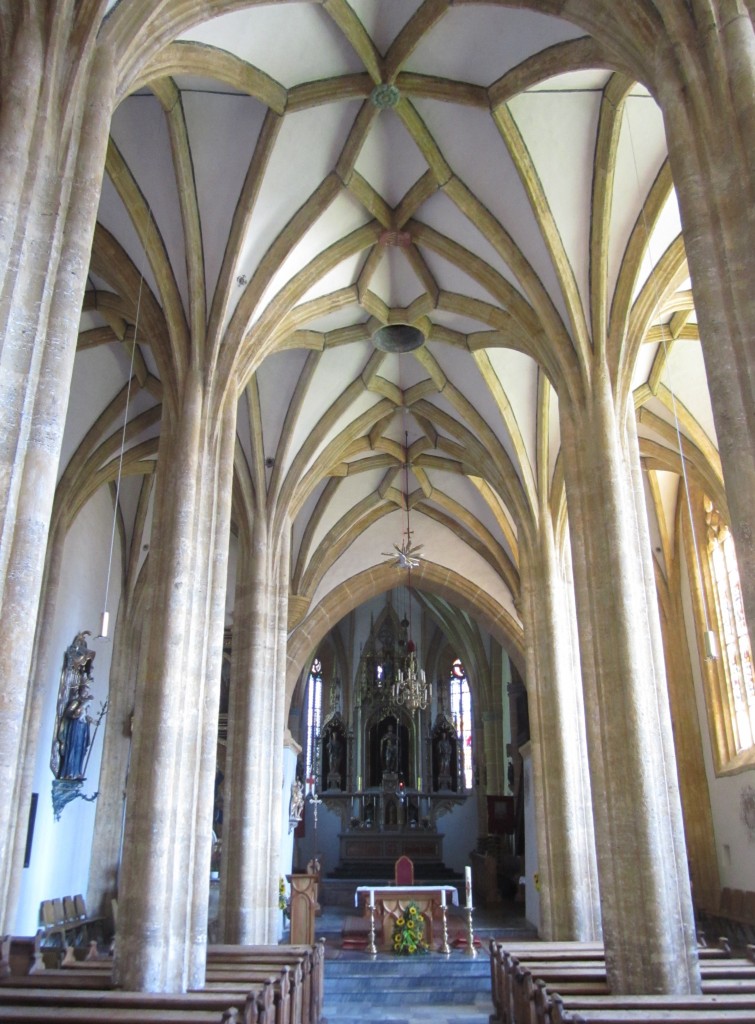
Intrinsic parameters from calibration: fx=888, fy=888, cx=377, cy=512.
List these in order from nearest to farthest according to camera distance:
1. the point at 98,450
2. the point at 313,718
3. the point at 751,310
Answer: the point at 751,310
the point at 98,450
the point at 313,718

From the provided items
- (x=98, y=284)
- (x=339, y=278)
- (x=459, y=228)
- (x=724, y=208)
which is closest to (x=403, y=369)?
(x=339, y=278)

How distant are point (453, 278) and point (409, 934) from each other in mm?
12132

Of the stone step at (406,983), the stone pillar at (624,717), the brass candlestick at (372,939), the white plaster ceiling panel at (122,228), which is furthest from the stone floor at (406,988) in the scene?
the white plaster ceiling panel at (122,228)

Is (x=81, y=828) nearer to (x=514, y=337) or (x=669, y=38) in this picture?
(x=514, y=337)

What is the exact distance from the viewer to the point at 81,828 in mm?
19172

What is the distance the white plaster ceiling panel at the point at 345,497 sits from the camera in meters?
22.4

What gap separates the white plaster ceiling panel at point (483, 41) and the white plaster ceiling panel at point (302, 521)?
12.2 metres

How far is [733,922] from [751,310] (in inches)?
621

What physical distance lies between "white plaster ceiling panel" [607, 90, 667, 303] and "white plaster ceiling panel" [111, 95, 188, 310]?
5.76m

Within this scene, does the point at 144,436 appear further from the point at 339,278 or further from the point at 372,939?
the point at 372,939

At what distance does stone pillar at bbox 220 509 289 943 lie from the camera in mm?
15586

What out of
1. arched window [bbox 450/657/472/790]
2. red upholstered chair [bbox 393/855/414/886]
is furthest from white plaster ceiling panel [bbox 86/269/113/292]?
arched window [bbox 450/657/472/790]

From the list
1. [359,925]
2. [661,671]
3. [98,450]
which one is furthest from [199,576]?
[359,925]

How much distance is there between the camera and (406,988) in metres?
15.1
